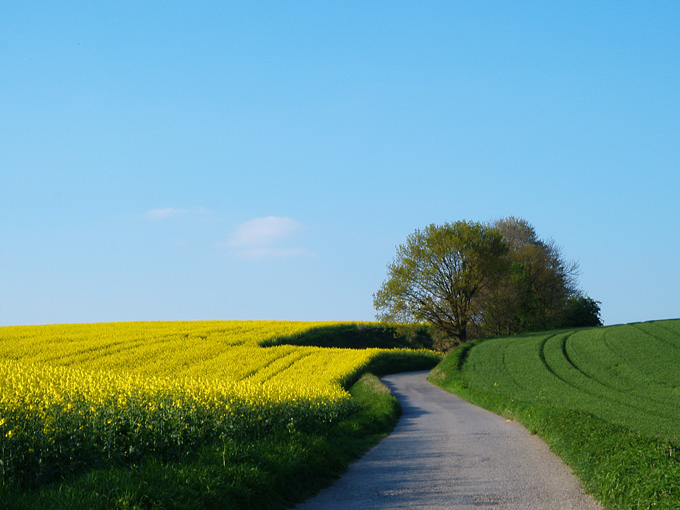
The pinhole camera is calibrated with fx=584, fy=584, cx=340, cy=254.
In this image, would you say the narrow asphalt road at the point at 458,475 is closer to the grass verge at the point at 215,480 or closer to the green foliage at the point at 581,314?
the grass verge at the point at 215,480

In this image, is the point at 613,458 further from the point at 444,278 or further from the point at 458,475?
the point at 444,278

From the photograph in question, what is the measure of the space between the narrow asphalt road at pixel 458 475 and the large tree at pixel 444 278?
31099mm

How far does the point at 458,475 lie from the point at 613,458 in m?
2.83

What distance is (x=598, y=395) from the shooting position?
2616 centimetres

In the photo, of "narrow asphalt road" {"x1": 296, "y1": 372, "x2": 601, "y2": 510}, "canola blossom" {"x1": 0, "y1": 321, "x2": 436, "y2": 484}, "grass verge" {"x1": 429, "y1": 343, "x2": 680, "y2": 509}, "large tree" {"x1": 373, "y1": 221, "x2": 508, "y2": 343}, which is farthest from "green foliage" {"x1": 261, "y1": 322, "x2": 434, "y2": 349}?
"grass verge" {"x1": 429, "y1": 343, "x2": 680, "y2": 509}

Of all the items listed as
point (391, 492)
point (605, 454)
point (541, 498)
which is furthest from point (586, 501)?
point (391, 492)

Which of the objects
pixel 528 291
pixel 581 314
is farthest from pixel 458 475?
pixel 581 314

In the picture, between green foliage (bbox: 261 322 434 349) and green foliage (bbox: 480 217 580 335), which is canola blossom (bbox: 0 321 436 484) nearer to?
green foliage (bbox: 261 322 434 349)

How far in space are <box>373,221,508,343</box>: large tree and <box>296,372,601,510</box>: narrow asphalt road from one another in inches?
1224

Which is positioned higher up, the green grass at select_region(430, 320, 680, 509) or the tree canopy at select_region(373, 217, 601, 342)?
the tree canopy at select_region(373, 217, 601, 342)

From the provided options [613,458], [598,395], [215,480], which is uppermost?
[215,480]

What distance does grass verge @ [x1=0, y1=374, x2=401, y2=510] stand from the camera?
7.25m

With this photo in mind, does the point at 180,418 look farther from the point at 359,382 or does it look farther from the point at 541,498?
the point at 359,382

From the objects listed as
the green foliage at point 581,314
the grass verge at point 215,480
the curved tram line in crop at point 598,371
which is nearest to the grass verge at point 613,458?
the curved tram line in crop at point 598,371
